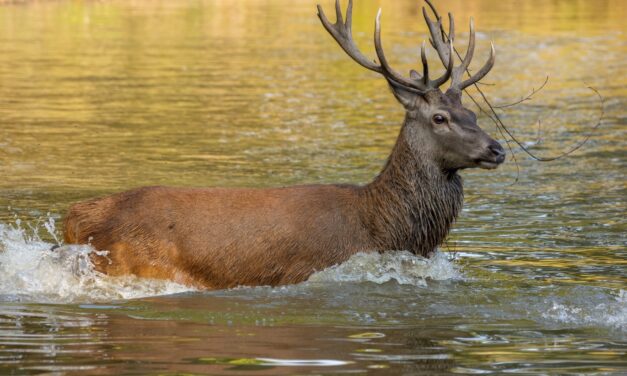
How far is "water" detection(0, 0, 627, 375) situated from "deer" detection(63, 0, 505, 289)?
14cm

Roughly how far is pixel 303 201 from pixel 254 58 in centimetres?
2065

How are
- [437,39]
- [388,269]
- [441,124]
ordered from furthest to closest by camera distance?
[437,39], [441,124], [388,269]

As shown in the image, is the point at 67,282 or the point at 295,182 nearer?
the point at 67,282

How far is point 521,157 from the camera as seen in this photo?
1730 centimetres

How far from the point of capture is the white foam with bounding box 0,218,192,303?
9336 millimetres

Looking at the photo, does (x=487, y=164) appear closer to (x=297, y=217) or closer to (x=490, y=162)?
(x=490, y=162)

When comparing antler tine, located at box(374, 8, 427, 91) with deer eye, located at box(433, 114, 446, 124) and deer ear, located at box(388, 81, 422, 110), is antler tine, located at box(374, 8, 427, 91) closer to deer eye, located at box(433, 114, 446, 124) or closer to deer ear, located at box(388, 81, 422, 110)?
deer ear, located at box(388, 81, 422, 110)

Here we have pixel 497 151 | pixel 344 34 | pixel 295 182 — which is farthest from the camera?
pixel 295 182

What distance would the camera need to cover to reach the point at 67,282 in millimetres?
9508

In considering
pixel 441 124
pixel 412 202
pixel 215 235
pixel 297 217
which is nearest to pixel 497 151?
pixel 441 124

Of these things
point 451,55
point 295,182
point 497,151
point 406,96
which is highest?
point 451,55

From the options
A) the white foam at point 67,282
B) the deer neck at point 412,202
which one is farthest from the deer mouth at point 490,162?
the white foam at point 67,282

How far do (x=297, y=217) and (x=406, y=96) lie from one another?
1.29m

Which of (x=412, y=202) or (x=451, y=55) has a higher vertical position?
(x=451, y=55)
